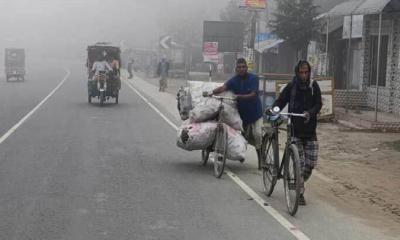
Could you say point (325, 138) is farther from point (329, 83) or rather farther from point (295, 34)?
point (295, 34)

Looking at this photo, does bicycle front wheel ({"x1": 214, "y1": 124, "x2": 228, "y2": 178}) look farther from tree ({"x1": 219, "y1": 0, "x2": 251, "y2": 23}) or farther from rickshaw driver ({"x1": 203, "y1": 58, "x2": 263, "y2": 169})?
tree ({"x1": 219, "y1": 0, "x2": 251, "y2": 23})

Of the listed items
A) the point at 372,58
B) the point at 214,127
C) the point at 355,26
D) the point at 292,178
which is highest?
the point at 355,26

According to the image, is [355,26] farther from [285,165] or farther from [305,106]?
[285,165]

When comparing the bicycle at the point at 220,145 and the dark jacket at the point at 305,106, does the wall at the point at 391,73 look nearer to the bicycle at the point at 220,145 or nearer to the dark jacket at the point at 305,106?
the bicycle at the point at 220,145

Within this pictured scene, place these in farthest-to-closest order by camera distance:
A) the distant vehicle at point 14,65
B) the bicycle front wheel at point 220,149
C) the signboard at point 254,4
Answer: the distant vehicle at point 14,65
the signboard at point 254,4
the bicycle front wheel at point 220,149

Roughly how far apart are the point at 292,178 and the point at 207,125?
295cm

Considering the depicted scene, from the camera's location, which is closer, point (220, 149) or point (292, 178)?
point (292, 178)

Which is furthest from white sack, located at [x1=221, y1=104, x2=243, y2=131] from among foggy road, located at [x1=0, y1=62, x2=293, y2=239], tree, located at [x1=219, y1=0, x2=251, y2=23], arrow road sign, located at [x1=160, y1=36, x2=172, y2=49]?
tree, located at [x1=219, y1=0, x2=251, y2=23]

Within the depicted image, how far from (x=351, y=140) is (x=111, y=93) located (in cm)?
1186

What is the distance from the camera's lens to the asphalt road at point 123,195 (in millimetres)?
6793

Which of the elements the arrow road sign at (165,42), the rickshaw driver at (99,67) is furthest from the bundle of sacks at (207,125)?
the arrow road sign at (165,42)

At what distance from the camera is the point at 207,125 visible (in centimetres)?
1055

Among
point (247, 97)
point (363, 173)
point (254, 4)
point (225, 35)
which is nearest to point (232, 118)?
point (247, 97)

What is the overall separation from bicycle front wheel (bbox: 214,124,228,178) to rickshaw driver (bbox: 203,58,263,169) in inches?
19.8
